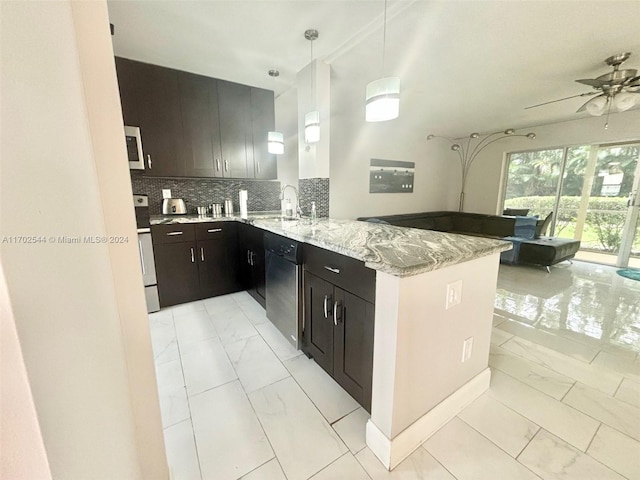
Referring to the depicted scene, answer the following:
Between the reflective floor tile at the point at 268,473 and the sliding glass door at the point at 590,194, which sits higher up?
the sliding glass door at the point at 590,194

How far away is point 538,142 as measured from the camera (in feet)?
16.0

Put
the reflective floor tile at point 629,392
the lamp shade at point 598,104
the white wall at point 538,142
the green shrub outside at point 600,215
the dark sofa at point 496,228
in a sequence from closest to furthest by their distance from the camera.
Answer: the reflective floor tile at point 629,392 → the lamp shade at point 598,104 → the dark sofa at point 496,228 → the white wall at point 538,142 → the green shrub outside at point 600,215

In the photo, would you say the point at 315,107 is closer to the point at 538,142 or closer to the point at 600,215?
the point at 538,142

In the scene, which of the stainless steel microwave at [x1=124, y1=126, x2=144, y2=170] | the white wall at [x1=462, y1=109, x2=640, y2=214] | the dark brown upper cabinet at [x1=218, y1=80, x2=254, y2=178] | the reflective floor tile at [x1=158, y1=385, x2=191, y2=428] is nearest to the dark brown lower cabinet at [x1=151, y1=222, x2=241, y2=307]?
the stainless steel microwave at [x1=124, y1=126, x2=144, y2=170]

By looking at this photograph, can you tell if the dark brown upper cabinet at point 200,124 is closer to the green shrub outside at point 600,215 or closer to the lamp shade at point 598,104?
the lamp shade at point 598,104

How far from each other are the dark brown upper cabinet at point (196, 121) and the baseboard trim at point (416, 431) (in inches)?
120

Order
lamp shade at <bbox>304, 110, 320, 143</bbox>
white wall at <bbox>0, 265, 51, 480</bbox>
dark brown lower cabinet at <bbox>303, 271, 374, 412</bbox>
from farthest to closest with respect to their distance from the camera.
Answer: lamp shade at <bbox>304, 110, 320, 143</bbox>, dark brown lower cabinet at <bbox>303, 271, 374, 412</bbox>, white wall at <bbox>0, 265, 51, 480</bbox>

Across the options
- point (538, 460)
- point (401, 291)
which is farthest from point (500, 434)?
point (401, 291)

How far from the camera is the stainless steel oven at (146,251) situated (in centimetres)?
239

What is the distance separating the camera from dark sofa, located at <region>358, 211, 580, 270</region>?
377 centimetres

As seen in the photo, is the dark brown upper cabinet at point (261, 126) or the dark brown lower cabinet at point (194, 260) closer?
the dark brown lower cabinet at point (194, 260)

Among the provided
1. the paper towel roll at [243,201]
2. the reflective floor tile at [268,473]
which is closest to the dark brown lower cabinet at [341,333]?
the reflective floor tile at [268,473]

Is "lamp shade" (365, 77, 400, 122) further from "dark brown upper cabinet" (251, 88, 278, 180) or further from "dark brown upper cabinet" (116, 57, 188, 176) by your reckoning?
"dark brown upper cabinet" (116, 57, 188, 176)

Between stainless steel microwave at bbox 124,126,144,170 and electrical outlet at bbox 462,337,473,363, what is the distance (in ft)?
10.4
